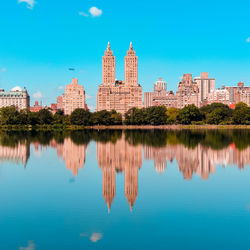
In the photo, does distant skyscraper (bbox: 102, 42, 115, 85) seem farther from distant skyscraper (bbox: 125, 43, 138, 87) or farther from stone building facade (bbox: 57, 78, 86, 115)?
stone building facade (bbox: 57, 78, 86, 115)

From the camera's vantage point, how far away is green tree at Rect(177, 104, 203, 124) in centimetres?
11175

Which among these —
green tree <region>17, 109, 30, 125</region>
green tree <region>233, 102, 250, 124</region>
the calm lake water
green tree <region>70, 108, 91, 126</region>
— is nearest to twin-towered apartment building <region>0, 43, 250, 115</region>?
green tree <region>70, 108, 91, 126</region>

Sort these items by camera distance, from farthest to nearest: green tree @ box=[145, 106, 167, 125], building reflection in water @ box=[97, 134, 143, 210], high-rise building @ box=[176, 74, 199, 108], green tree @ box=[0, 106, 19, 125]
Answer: high-rise building @ box=[176, 74, 199, 108], green tree @ box=[145, 106, 167, 125], green tree @ box=[0, 106, 19, 125], building reflection in water @ box=[97, 134, 143, 210]

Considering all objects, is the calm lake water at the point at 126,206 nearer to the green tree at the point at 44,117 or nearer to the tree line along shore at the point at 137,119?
the tree line along shore at the point at 137,119

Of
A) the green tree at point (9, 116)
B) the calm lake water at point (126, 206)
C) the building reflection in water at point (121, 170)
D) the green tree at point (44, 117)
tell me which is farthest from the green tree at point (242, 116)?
the calm lake water at point (126, 206)

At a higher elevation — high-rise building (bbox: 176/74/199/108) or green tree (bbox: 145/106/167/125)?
high-rise building (bbox: 176/74/199/108)

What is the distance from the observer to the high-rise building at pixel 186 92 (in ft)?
582

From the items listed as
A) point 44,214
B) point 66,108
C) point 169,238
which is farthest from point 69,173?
point 66,108

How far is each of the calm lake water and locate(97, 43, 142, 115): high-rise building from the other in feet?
481

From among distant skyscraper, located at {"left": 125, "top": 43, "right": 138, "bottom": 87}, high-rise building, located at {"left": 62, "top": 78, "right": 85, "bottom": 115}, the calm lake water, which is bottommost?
the calm lake water

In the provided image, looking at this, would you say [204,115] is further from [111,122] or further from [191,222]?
[191,222]

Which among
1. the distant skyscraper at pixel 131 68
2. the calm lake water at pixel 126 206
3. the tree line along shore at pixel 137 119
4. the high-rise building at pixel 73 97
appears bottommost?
the calm lake water at pixel 126 206

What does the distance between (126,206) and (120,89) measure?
525 ft

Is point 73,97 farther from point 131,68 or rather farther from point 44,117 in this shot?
point 44,117
